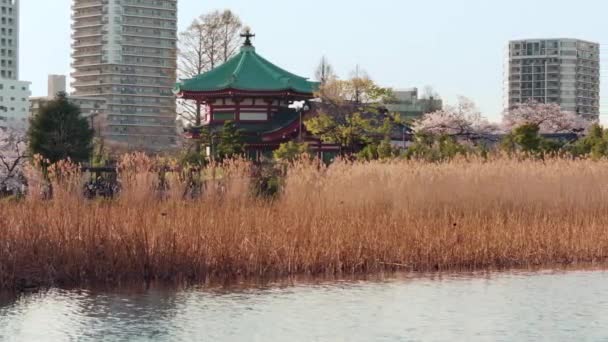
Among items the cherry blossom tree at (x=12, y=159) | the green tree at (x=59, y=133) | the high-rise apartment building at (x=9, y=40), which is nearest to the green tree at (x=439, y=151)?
the cherry blossom tree at (x=12, y=159)

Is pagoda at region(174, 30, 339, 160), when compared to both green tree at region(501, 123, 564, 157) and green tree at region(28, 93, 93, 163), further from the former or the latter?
green tree at region(501, 123, 564, 157)

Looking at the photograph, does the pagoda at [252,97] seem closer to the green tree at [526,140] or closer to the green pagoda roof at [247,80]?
the green pagoda roof at [247,80]

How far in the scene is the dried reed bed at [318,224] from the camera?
429 inches

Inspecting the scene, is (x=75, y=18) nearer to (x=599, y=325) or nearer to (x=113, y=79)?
(x=113, y=79)

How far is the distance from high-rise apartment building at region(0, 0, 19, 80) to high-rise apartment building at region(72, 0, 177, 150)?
488cm

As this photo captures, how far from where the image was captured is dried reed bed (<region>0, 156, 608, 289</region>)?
10.9 metres

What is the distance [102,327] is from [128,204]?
172 inches

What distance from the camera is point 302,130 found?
103 feet

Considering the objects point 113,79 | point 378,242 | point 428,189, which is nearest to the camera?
point 378,242

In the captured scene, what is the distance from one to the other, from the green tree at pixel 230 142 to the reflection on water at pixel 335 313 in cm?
1716

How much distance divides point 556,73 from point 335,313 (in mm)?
65721

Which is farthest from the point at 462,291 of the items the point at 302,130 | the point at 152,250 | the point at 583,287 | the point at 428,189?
the point at 302,130

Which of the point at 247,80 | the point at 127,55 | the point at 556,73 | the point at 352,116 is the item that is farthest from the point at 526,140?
the point at 127,55

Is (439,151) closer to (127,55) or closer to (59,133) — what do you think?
(59,133)
